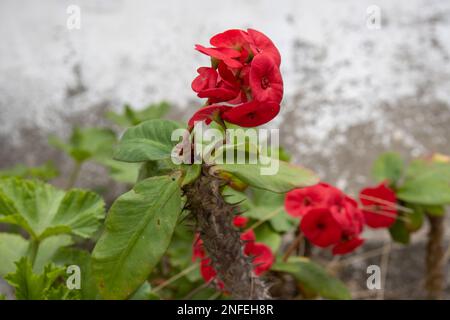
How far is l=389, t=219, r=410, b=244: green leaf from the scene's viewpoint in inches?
48.8

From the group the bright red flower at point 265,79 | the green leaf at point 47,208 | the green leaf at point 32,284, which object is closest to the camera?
the bright red flower at point 265,79

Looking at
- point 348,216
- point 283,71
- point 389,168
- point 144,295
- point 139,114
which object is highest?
point 283,71

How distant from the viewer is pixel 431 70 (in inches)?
66.7

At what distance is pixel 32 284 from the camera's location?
78 cm

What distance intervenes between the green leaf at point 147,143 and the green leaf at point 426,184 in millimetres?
598

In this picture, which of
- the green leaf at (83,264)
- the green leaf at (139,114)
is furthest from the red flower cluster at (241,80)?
the green leaf at (139,114)

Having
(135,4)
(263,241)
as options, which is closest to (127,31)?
(135,4)

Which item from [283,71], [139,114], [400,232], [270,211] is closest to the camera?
[270,211]

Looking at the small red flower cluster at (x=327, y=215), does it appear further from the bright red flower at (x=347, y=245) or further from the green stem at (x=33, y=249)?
the green stem at (x=33, y=249)

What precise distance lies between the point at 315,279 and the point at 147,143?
0.50 metres

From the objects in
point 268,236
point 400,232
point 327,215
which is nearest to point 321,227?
point 327,215

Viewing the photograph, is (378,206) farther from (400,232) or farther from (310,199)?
(310,199)

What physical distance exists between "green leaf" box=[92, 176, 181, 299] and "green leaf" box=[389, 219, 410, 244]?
2.28ft

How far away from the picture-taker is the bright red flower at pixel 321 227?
1.00m
